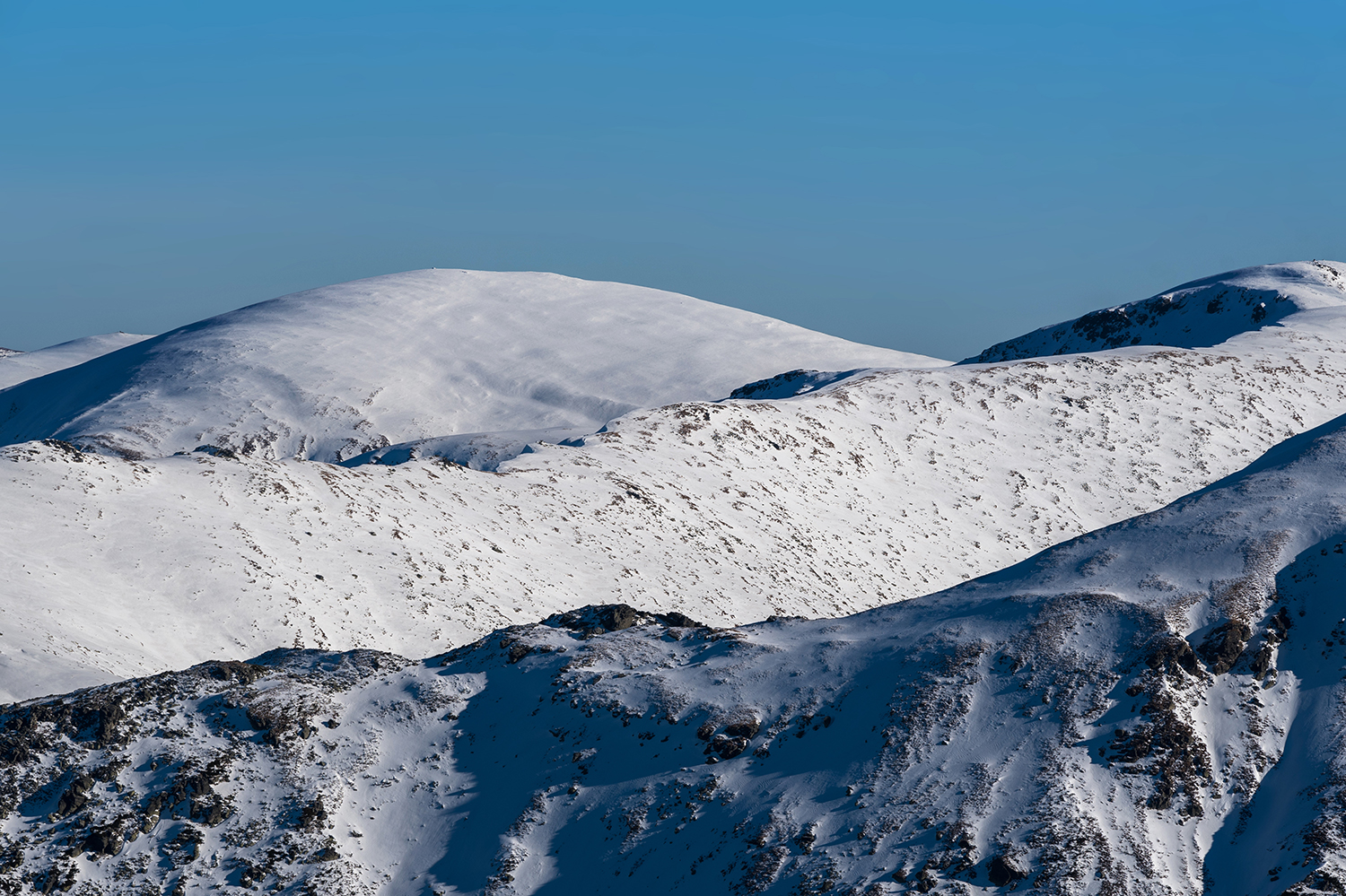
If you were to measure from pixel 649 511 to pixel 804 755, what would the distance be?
25384 millimetres

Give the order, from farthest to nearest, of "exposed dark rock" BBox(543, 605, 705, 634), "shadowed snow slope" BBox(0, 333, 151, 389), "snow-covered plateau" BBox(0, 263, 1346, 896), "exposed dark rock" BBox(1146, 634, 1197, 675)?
"shadowed snow slope" BBox(0, 333, 151, 389)
"exposed dark rock" BBox(543, 605, 705, 634)
"exposed dark rock" BBox(1146, 634, 1197, 675)
"snow-covered plateau" BBox(0, 263, 1346, 896)

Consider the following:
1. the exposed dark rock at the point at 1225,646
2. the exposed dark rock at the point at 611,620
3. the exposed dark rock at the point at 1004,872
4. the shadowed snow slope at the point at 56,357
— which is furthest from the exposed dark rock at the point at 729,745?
the shadowed snow slope at the point at 56,357

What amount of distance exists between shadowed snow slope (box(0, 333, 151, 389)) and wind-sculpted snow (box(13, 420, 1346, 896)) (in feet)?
356

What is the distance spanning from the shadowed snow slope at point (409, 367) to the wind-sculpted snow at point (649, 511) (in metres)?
33.9

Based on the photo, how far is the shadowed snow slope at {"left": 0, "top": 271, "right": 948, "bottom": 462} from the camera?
84.1 metres

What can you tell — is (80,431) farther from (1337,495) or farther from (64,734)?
(1337,495)

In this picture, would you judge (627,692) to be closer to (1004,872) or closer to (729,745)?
(729,745)

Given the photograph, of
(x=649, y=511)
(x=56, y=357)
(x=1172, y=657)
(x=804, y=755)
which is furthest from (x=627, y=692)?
(x=56, y=357)

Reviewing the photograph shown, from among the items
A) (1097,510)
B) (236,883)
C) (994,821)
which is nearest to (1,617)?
(236,883)

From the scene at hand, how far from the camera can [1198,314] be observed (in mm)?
84188

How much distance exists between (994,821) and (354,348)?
86287 mm

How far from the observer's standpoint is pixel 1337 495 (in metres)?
23.9

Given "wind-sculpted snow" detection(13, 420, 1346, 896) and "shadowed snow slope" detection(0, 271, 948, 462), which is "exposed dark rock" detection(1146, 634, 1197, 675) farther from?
"shadowed snow slope" detection(0, 271, 948, 462)

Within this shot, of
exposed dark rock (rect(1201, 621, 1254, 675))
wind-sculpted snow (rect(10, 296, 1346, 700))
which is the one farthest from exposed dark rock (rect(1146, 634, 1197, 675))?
wind-sculpted snow (rect(10, 296, 1346, 700))
